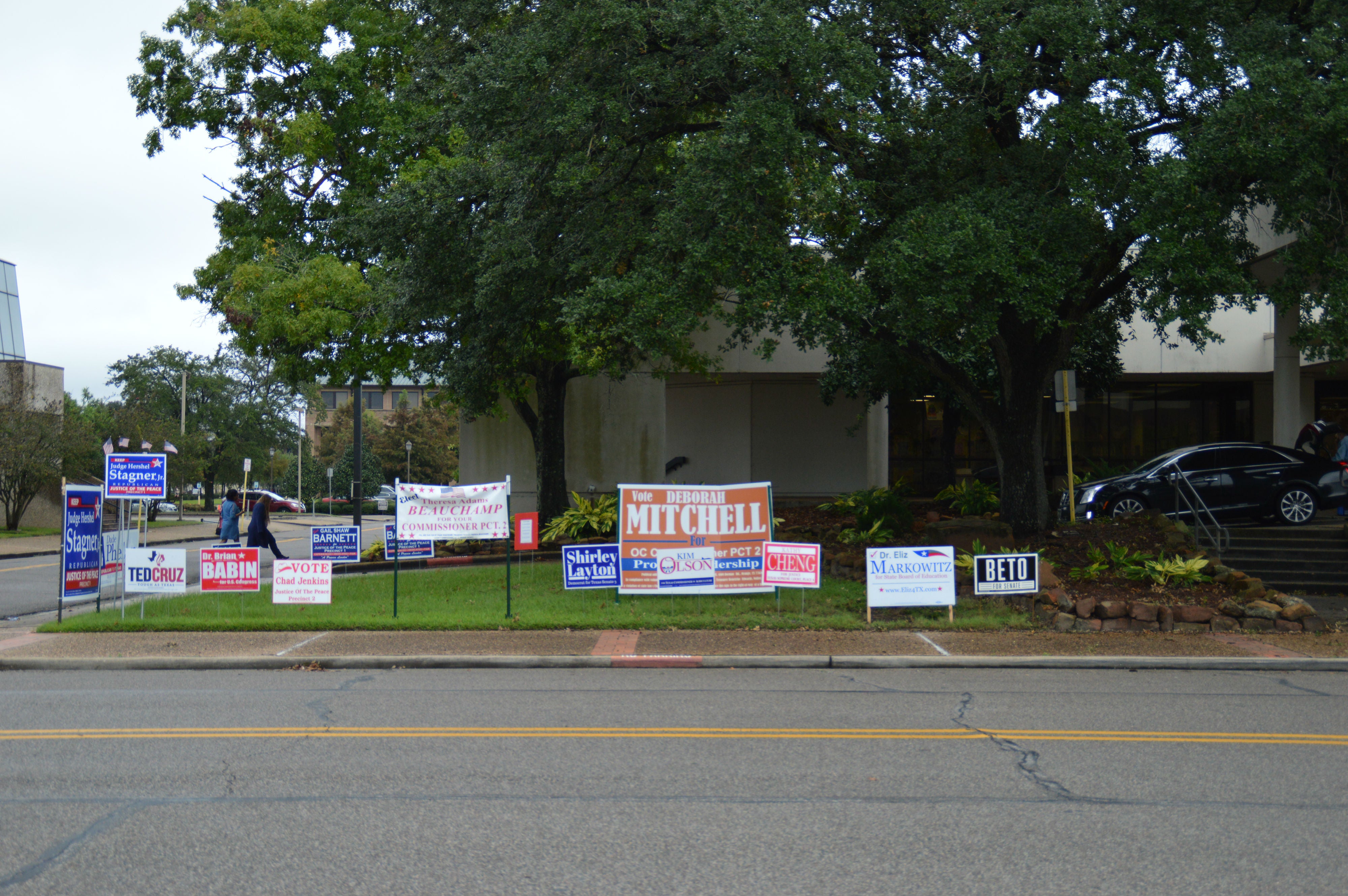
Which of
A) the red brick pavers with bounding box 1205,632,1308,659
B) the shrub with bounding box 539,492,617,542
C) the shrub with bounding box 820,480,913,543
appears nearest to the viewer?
the red brick pavers with bounding box 1205,632,1308,659

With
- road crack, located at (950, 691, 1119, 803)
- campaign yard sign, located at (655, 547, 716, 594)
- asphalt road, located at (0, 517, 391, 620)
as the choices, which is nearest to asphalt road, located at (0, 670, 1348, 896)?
road crack, located at (950, 691, 1119, 803)

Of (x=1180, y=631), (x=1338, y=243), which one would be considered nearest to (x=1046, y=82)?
(x=1338, y=243)

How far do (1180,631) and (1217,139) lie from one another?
617cm

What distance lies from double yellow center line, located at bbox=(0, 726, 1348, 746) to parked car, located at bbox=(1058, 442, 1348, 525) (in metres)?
10.2

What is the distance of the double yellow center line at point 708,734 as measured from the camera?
7.65 m

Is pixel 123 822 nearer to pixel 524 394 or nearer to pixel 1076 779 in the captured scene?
pixel 1076 779

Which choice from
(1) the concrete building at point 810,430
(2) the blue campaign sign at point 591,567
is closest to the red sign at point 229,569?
(2) the blue campaign sign at point 591,567

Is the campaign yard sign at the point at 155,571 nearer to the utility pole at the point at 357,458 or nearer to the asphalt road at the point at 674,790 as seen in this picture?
the asphalt road at the point at 674,790

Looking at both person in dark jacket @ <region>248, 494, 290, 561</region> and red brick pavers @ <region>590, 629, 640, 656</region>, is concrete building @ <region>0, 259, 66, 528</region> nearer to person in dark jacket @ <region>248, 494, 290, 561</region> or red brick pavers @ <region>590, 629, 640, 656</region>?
person in dark jacket @ <region>248, 494, 290, 561</region>

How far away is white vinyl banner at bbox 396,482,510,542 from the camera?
14312mm

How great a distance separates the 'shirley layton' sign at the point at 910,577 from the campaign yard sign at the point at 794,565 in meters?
0.73

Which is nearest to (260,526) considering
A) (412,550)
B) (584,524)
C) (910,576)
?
(412,550)

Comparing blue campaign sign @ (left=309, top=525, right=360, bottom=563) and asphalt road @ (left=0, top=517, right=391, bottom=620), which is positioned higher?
blue campaign sign @ (left=309, top=525, right=360, bottom=563)

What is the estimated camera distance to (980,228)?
12.6 metres
